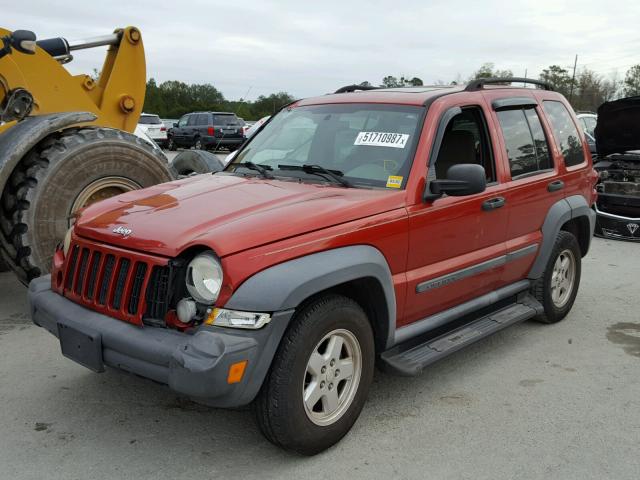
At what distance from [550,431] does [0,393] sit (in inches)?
132

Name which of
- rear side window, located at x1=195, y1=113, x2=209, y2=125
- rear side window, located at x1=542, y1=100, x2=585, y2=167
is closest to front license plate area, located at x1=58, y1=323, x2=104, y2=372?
rear side window, located at x1=542, y1=100, x2=585, y2=167

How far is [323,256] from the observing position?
3.20m

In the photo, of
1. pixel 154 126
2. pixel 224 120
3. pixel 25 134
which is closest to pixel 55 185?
pixel 25 134

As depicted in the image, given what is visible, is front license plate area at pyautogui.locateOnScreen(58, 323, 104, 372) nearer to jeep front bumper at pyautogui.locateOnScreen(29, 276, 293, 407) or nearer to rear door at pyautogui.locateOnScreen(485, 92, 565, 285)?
jeep front bumper at pyautogui.locateOnScreen(29, 276, 293, 407)

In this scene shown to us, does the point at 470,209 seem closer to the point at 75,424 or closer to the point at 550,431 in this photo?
the point at 550,431

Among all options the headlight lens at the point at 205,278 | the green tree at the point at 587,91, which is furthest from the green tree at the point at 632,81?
the headlight lens at the point at 205,278

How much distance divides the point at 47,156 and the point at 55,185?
0.82ft

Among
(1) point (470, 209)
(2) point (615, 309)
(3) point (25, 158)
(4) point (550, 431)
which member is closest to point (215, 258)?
(1) point (470, 209)

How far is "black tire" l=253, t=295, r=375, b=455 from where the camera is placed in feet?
9.93

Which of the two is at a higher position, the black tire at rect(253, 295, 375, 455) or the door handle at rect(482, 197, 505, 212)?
the door handle at rect(482, 197, 505, 212)

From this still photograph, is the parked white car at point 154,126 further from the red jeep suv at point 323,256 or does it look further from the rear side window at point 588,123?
the red jeep suv at point 323,256

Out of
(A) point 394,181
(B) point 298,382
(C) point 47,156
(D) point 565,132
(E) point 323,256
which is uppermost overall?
(D) point 565,132

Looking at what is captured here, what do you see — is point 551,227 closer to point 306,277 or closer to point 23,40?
point 306,277

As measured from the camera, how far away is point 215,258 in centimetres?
298
